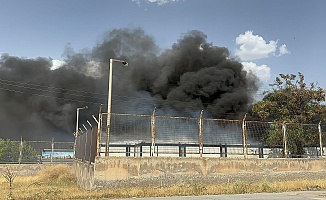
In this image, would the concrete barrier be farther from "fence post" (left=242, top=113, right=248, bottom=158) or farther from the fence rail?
"fence post" (left=242, top=113, right=248, bottom=158)

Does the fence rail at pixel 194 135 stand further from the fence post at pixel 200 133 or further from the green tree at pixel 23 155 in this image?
the green tree at pixel 23 155

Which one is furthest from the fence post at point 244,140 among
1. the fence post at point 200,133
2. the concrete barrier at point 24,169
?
the concrete barrier at point 24,169

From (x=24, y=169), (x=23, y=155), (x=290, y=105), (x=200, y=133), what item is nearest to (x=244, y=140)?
(x=200, y=133)

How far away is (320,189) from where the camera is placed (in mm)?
13359

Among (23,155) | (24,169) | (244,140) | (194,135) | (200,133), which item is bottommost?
(24,169)

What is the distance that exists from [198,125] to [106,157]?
5.01m

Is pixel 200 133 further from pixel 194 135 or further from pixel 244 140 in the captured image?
pixel 244 140

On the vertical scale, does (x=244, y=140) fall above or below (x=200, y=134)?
below

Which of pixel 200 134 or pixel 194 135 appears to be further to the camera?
pixel 194 135

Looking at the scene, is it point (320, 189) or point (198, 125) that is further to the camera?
point (198, 125)

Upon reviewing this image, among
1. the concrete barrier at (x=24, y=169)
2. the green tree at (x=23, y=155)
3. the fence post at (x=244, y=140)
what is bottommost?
the concrete barrier at (x=24, y=169)

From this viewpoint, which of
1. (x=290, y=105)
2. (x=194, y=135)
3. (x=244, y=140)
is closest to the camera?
(x=244, y=140)

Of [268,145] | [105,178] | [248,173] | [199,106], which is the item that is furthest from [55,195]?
[199,106]

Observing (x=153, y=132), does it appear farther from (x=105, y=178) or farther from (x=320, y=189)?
(x=320, y=189)
